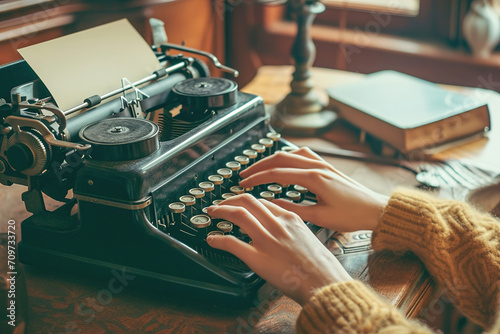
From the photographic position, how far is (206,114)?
1378 millimetres

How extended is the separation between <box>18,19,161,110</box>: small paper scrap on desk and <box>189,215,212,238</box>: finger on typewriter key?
377mm

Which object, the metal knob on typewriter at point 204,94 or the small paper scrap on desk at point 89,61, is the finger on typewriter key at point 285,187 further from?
the small paper scrap on desk at point 89,61

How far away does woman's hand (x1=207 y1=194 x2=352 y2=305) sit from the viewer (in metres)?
0.96

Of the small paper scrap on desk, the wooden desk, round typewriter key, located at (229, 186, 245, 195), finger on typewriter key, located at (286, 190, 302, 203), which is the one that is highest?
the small paper scrap on desk

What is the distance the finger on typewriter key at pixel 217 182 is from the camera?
4.01ft

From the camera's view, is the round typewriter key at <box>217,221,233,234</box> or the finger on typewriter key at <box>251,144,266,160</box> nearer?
the round typewriter key at <box>217,221,233,234</box>

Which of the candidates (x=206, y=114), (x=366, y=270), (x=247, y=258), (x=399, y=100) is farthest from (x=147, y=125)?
(x=399, y=100)

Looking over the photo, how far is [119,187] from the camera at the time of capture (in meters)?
1.02

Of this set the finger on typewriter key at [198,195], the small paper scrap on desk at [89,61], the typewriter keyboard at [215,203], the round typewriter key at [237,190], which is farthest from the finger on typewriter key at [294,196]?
the small paper scrap on desk at [89,61]

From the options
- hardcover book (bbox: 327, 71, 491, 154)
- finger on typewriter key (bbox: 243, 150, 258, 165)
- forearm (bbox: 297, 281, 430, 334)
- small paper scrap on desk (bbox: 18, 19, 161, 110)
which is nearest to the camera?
forearm (bbox: 297, 281, 430, 334)

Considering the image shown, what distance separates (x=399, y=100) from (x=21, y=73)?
117cm

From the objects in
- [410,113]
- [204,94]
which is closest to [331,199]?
[204,94]

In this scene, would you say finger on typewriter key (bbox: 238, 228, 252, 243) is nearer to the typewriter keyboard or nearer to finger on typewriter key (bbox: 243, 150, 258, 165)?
the typewriter keyboard

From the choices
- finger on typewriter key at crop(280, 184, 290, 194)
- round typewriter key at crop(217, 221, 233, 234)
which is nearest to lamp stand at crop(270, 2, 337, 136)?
finger on typewriter key at crop(280, 184, 290, 194)
